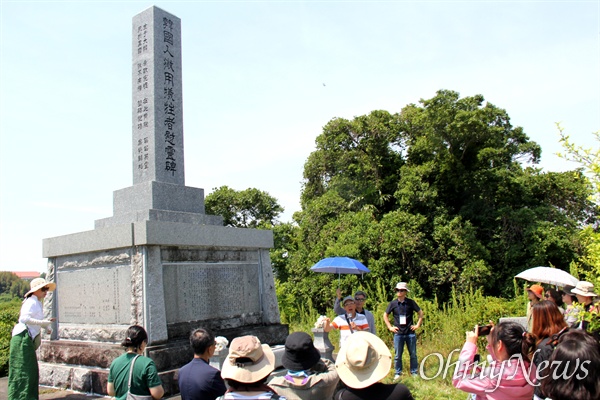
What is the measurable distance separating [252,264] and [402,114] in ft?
38.6

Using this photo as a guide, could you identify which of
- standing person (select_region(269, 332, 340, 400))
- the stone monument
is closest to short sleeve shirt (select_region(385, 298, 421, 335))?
the stone monument

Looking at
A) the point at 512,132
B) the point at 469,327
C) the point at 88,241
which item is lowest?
the point at 469,327

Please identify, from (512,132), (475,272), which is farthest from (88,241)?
(512,132)

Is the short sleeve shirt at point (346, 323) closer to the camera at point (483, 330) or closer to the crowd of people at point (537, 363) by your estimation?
the crowd of people at point (537, 363)

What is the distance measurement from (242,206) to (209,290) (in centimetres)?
2384

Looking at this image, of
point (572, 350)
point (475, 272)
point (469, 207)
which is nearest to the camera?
point (572, 350)

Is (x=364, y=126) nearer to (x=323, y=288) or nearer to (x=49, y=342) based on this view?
(x=323, y=288)

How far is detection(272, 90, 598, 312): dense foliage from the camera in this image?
564 inches

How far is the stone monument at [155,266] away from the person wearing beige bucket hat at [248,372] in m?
3.47

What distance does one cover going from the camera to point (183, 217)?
23.7 feet

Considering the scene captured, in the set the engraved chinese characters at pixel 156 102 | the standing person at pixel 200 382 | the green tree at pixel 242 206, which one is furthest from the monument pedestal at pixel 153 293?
the green tree at pixel 242 206

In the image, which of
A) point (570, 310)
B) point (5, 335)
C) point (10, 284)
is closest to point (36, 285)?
point (5, 335)

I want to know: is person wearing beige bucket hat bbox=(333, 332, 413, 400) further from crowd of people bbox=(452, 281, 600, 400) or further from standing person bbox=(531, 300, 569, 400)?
standing person bbox=(531, 300, 569, 400)

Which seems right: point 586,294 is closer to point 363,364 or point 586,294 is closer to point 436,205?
point 363,364
